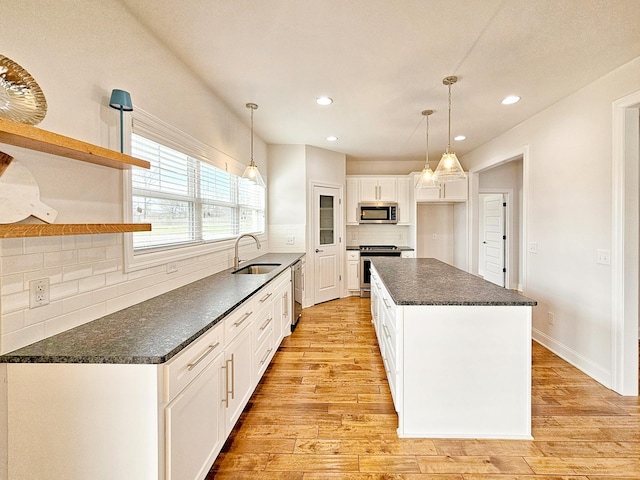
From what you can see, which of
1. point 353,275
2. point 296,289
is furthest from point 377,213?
point 296,289

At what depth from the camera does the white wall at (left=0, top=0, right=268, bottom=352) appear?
4.03ft

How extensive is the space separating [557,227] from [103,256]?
3.91 meters

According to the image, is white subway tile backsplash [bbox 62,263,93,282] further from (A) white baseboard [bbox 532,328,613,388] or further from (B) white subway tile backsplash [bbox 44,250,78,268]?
(A) white baseboard [bbox 532,328,613,388]

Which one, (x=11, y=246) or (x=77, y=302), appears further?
(x=77, y=302)

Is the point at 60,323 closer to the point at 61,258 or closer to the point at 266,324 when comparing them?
the point at 61,258

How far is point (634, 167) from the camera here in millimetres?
2447

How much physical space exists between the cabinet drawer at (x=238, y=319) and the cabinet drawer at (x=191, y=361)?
9 centimetres

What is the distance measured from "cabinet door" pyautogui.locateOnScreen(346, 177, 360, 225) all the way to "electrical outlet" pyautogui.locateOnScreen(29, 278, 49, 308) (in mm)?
4950

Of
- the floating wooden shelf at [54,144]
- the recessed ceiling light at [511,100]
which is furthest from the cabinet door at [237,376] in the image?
the recessed ceiling light at [511,100]

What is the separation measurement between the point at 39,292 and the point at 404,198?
18.0 ft

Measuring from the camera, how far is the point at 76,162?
1469mm

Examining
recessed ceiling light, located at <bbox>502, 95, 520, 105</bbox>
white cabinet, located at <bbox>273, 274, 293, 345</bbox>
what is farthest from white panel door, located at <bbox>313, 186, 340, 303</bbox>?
recessed ceiling light, located at <bbox>502, 95, 520, 105</bbox>

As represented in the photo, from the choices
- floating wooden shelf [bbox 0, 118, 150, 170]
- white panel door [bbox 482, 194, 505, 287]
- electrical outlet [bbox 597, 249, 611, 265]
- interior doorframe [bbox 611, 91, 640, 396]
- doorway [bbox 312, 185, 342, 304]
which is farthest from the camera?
white panel door [bbox 482, 194, 505, 287]

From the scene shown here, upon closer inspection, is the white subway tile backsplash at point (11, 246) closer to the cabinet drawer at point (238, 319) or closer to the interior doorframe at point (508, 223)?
the cabinet drawer at point (238, 319)
